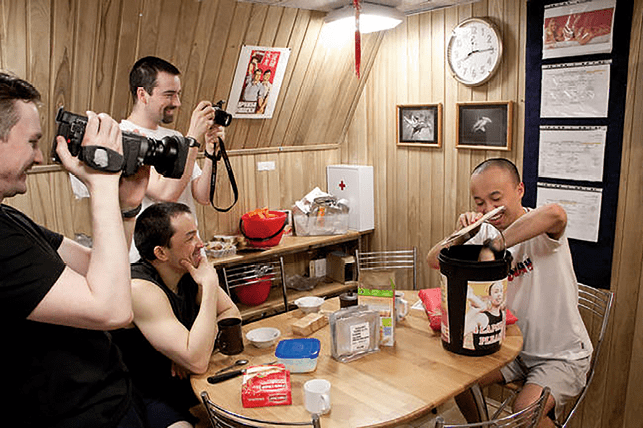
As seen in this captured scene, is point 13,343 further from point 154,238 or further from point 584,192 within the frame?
point 584,192

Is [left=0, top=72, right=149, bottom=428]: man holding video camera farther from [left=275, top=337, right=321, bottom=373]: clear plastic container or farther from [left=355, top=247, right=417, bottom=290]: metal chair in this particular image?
[left=355, top=247, right=417, bottom=290]: metal chair

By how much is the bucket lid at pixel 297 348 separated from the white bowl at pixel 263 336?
0.08 metres

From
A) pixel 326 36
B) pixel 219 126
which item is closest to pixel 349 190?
pixel 326 36

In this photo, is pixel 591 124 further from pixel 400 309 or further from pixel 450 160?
pixel 400 309

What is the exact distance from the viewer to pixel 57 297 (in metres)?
1.02

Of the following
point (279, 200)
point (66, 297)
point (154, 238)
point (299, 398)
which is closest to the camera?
point (66, 297)

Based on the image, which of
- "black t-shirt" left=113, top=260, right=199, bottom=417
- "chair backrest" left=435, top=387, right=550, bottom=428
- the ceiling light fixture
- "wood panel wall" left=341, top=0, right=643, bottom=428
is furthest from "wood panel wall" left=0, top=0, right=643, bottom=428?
"chair backrest" left=435, top=387, right=550, bottom=428

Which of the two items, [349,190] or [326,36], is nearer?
[326,36]

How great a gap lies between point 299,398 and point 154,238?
0.80 metres

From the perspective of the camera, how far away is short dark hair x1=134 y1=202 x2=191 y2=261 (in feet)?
6.18

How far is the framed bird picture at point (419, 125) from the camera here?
3236 millimetres

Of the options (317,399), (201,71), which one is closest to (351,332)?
(317,399)

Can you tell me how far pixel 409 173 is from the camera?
3.49 metres

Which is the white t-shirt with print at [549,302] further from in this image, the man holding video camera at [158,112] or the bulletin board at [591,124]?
the man holding video camera at [158,112]
